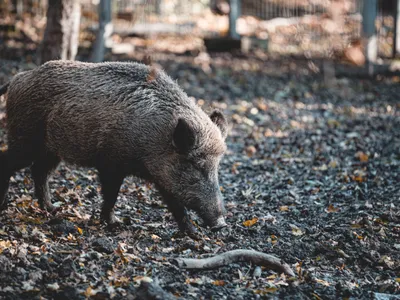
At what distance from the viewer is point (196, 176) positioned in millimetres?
5203

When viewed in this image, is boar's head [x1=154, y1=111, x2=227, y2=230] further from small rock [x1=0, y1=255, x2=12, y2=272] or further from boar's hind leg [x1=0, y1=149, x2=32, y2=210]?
small rock [x1=0, y1=255, x2=12, y2=272]

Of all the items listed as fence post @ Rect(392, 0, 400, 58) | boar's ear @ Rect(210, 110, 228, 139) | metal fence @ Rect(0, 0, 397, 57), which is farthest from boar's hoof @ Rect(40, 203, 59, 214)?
fence post @ Rect(392, 0, 400, 58)

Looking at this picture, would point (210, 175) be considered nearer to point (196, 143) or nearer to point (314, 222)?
point (196, 143)

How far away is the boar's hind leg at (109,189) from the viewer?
17.3 ft

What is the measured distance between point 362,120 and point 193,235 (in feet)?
19.7

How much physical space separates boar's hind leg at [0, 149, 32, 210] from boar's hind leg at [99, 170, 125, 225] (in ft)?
2.66

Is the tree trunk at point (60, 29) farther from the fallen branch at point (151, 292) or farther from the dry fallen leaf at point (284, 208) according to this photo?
the fallen branch at point (151, 292)

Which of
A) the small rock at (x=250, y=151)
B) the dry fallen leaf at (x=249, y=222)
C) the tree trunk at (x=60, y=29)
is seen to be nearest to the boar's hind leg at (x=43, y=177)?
the dry fallen leaf at (x=249, y=222)

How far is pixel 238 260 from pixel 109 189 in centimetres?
139

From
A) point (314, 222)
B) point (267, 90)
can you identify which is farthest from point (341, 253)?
point (267, 90)

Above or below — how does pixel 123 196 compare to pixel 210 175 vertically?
below

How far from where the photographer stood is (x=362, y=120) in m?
10.4

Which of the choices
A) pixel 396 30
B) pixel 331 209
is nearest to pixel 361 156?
pixel 331 209

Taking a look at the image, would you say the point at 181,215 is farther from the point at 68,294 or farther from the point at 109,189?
the point at 68,294
